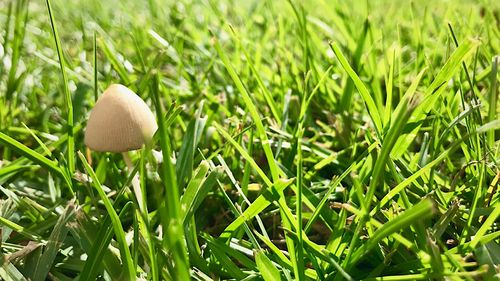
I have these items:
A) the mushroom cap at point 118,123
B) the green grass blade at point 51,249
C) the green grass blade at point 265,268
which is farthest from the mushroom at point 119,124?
the green grass blade at point 265,268

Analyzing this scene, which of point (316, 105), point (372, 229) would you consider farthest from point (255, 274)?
point (316, 105)

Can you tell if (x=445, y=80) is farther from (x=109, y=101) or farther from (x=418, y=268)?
(x=109, y=101)

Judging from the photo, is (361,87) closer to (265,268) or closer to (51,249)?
(265,268)

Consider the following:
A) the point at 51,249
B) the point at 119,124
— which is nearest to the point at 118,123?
the point at 119,124

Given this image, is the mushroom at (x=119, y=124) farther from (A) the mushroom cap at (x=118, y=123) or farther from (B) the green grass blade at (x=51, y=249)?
(B) the green grass blade at (x=51, y=249)

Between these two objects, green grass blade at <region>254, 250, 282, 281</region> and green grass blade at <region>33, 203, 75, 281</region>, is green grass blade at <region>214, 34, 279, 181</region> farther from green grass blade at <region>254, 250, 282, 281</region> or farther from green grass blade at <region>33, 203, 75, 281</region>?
green grass blade at <region>33, 203, 75, 281</region>

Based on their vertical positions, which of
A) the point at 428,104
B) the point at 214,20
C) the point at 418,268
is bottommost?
the point at 214,20
